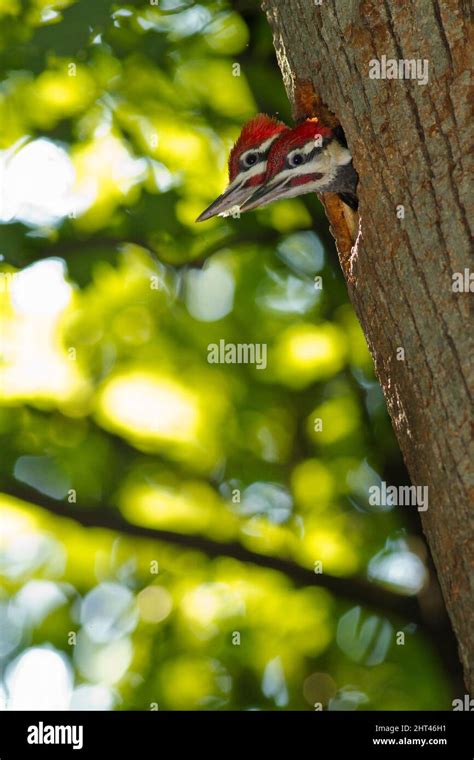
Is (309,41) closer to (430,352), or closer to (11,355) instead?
(430,352)

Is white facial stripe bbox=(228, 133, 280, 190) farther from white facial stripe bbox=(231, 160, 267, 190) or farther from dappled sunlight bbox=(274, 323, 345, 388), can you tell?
dappled sunlight bbox=(274, 323, 345, 388)

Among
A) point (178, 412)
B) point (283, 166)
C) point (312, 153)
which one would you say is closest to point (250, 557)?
point (178, 412)

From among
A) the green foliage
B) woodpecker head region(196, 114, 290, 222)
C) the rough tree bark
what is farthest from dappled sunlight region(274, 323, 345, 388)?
the rough tree bark

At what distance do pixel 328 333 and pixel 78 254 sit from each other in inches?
61.3

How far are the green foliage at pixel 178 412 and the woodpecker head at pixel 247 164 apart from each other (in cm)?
199

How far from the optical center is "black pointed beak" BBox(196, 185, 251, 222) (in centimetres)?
333

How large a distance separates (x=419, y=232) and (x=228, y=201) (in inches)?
48.1

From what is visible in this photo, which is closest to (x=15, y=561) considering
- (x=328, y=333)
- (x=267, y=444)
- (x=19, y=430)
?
(x=19, y=430)

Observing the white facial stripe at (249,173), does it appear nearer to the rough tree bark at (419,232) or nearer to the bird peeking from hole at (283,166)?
the bird peeking from hole at (283,166)

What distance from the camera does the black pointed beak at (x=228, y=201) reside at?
10.9 feet

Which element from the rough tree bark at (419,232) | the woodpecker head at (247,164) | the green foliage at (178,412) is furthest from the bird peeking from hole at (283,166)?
the green foliage at (178,412)

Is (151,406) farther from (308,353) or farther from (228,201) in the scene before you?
(228,201)

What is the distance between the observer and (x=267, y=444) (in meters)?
5.47
